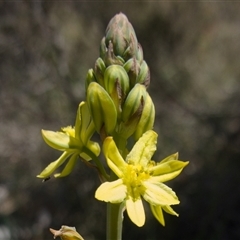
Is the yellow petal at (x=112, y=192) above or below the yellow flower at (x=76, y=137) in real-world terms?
below

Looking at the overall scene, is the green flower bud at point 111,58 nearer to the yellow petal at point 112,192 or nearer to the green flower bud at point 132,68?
the green flower bud at point 132,68

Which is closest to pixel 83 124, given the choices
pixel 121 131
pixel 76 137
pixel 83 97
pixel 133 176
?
pixel 76 137

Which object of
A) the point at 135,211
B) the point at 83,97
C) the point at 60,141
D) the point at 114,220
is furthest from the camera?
the point at 83,97

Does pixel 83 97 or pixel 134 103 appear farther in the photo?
pixel 83 97

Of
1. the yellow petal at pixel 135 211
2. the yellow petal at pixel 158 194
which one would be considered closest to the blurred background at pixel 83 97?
the yellow petal at pixel 158 194

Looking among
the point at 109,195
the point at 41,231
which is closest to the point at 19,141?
the point at 41,231

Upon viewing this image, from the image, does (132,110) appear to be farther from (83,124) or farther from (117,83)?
(83,124)

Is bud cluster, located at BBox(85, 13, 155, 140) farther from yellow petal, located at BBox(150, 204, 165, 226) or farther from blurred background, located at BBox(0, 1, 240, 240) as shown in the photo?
blurred background, located at BBox(0, 1, 240, 240)
